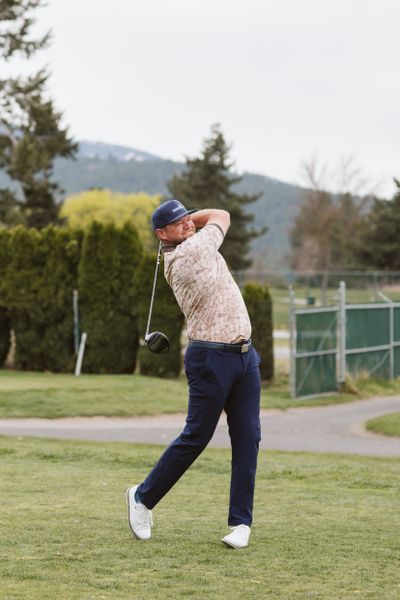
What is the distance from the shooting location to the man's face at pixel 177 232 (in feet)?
20.9

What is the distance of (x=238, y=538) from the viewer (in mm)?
6117

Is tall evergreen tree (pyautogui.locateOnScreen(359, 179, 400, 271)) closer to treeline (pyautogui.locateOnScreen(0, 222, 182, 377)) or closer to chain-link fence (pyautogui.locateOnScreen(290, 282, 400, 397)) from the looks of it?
chain-link fence (pyautogui.locateOnScreen(290, 282, 400, 397))

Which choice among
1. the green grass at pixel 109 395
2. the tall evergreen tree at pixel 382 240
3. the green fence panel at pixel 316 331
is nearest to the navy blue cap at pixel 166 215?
the green grass at pixel 109 395

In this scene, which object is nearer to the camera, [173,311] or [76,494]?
[76,494]

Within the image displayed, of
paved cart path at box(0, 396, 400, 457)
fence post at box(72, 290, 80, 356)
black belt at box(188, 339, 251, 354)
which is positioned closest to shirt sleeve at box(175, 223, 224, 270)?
black belt at box(188, 339, 251, 354)

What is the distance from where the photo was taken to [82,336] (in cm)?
2452

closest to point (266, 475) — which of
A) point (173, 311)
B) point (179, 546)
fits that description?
point (179, 546)

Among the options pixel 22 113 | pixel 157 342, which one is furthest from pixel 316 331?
pixel 22 113

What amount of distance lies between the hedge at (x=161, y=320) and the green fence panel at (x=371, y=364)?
3644 mm

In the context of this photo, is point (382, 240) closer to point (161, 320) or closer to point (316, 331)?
point (161, 320)

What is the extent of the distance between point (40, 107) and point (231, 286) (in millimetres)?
45042

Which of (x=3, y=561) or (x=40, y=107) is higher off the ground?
(x=40, y=107)

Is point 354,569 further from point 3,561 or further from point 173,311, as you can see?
point 173,311

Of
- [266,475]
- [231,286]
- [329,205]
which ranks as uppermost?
[329,205]
